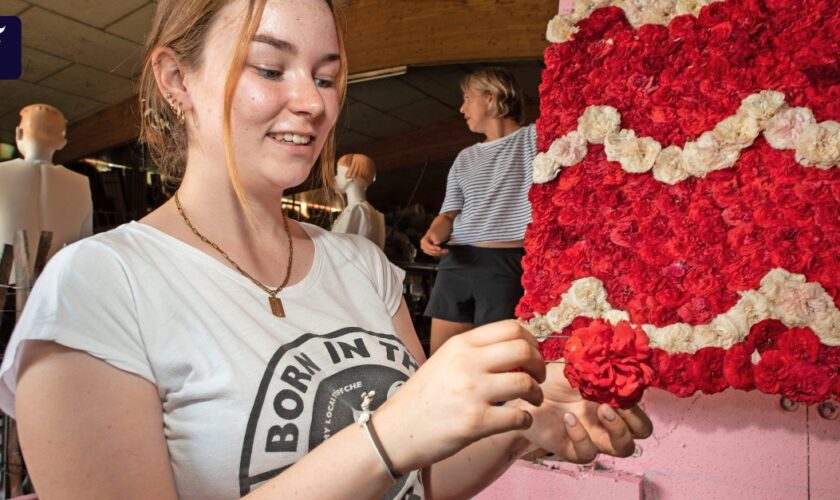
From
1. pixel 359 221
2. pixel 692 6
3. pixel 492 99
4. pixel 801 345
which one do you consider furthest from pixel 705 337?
pixel 359 221

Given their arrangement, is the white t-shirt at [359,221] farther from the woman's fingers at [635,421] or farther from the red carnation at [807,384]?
the woman's fingers at [635,421]

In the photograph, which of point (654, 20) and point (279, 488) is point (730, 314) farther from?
point (279, 488)

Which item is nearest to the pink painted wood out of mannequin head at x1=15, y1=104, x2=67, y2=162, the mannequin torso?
the mannequin torso

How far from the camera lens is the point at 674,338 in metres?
1.18

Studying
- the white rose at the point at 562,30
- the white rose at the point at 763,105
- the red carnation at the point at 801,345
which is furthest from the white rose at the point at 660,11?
the red carnation at the point at 801,345

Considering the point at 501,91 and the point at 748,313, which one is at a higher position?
the point at 501,91

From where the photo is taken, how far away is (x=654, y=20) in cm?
128

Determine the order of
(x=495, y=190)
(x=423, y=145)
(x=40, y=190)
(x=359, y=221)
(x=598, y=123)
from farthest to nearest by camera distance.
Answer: (x=423, y=145) → (x=359, y=221) → (x=40, y=190) → (x=495, y=190) → (x=598, y=123)

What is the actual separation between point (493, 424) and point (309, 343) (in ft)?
1.11

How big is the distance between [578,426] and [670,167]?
702 mm

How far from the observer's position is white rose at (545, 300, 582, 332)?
4.16ft

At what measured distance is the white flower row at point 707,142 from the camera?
1091 millimetres

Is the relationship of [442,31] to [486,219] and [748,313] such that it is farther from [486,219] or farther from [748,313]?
[748,313]

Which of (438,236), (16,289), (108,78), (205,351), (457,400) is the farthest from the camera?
(108,78)
